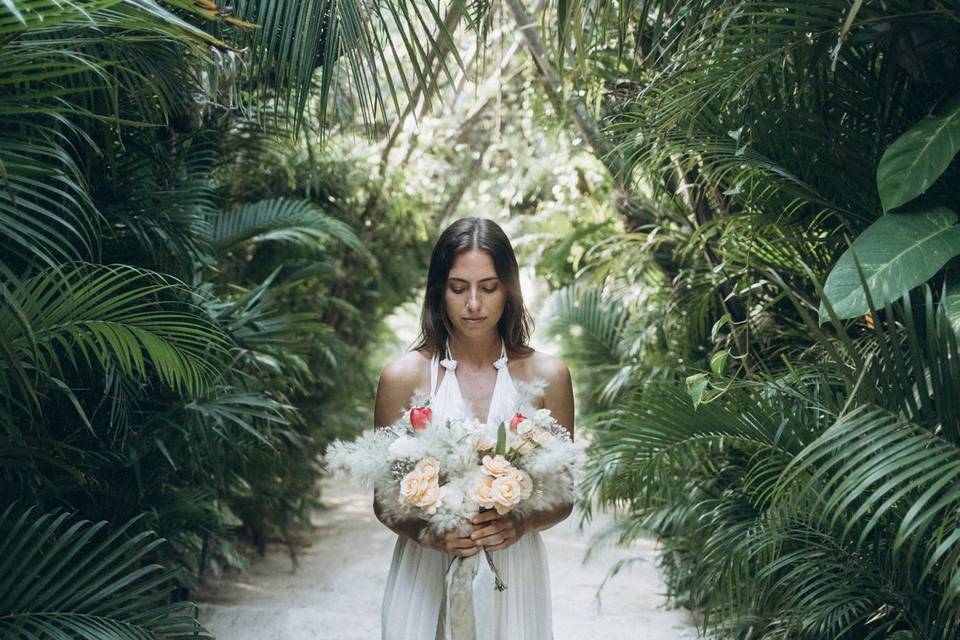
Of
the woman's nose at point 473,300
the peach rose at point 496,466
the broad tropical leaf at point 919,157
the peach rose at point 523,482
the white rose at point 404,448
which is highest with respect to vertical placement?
the broad tropical leaf at point 919,157

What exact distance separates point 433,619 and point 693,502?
2.04 meters

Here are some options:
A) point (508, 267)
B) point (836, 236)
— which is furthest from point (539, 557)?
point (836, 236)

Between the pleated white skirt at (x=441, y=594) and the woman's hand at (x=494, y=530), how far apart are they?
0.74ft

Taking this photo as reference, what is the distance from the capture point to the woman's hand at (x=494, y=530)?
2334mm

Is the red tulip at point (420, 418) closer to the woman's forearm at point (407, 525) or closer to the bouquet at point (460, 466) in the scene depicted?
the bouquet at point (460, 466)

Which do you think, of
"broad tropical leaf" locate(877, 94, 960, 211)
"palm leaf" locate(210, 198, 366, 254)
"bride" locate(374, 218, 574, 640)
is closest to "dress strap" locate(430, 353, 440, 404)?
"bride" locate(374, 218, 574, 640)

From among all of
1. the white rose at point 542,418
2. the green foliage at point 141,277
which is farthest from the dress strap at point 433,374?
the green foliage at point 141,277

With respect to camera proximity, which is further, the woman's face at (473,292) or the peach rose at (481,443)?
the woman's face at (473,292)

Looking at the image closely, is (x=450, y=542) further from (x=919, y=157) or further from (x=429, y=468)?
(x=919, y=157)

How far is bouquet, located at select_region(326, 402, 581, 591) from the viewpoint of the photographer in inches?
85.4

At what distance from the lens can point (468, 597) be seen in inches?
94.1

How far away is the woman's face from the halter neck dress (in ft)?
0.65

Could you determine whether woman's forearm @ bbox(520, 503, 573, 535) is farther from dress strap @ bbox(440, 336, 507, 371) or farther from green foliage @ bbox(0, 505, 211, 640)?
green foliage @ bbox(0, 505, 211, 640)

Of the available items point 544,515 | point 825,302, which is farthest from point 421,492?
point 825,302
